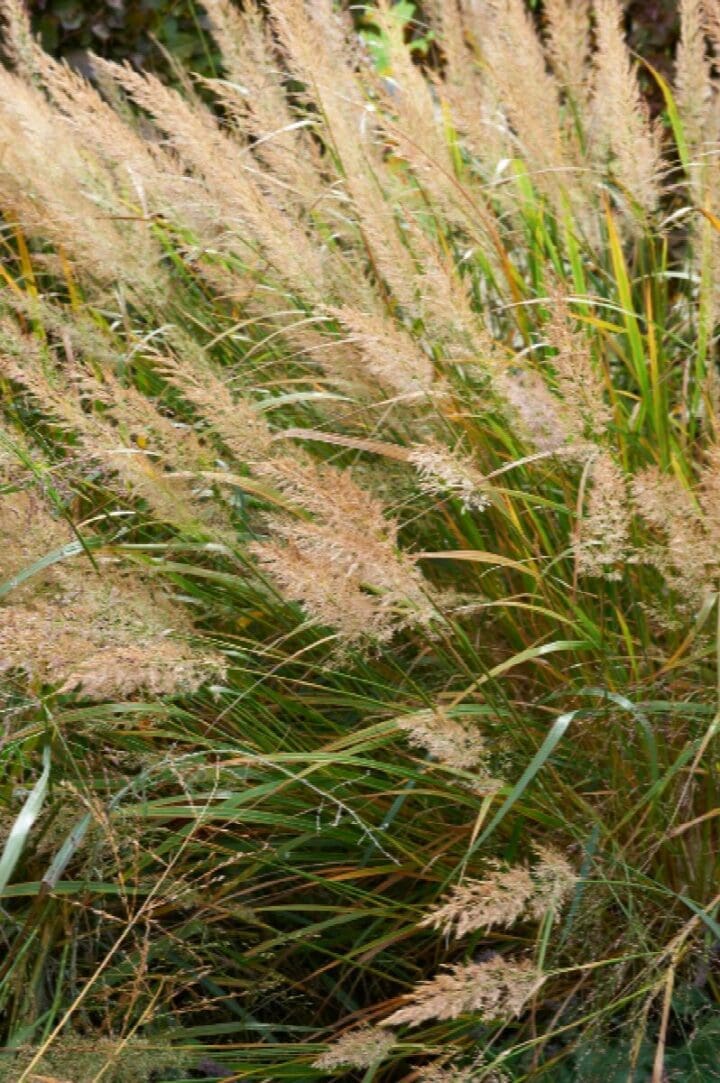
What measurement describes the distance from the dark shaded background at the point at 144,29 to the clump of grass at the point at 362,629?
2067 mm

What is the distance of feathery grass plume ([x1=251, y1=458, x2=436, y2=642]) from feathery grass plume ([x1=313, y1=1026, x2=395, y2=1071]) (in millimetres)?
495


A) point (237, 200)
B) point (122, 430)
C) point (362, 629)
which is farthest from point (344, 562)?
point (237, 200)

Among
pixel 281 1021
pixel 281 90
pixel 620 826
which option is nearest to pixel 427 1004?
pixel 620 826

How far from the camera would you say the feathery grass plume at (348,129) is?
90.3 inches

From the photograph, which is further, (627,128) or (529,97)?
(529,97)

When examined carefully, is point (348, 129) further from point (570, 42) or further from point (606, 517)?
point (606, 517)

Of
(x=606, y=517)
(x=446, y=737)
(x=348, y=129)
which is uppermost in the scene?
(x=348, y=129)

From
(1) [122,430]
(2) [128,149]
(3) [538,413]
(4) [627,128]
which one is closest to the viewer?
(3) [538,413]

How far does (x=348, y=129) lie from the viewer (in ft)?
8.92

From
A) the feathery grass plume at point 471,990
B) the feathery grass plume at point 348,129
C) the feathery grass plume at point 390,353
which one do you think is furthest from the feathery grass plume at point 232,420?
the feathery grass plume at point 471,990

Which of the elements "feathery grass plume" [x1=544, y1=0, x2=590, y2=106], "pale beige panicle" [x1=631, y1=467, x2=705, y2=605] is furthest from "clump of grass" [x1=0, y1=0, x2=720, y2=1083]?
"feathery grass plume" [x1=544, y1=0, x2=590, y2=106]

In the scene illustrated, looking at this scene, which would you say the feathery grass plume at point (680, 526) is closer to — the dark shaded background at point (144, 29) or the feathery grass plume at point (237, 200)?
the feathery grass plume at point (237, 200)

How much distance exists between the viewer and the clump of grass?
1.93 meters

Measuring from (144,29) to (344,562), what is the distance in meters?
3.66
